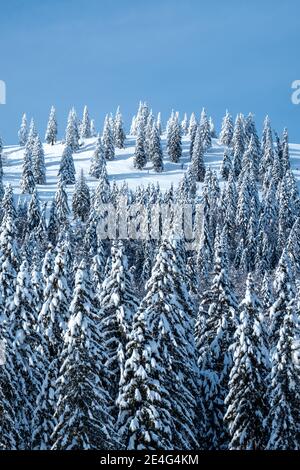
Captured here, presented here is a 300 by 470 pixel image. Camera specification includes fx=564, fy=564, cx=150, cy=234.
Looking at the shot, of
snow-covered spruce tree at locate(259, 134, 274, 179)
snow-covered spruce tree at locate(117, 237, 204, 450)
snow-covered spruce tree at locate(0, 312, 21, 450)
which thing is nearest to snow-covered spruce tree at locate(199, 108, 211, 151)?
snow-covered spruce tree at locate(259, 134, 274, 179)

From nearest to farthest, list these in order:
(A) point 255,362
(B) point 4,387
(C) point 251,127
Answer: (B) point 4,387
(A) point 255,362
(C) point 251,127

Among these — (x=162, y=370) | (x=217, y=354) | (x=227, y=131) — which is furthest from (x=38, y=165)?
(x=162, y=370)

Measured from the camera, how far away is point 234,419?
34.9 meters

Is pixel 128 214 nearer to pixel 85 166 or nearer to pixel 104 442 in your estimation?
pixel 85 166

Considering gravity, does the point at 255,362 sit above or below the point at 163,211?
below

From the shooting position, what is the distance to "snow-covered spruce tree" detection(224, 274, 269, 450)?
112 feet

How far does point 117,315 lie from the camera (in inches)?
1380

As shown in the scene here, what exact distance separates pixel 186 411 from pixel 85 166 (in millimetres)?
133134

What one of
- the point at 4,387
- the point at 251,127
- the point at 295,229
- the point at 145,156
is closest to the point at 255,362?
the point at 4,387

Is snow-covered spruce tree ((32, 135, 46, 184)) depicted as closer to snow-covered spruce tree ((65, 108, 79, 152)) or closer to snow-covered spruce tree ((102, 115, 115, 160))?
snow-covered spruce tree ((102, 115, 115, 160))

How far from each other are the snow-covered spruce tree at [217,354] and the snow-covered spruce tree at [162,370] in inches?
81.6

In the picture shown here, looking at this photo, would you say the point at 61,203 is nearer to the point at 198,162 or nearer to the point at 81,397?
the point at 198,162

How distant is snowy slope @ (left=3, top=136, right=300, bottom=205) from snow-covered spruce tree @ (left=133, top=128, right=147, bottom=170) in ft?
5.34
